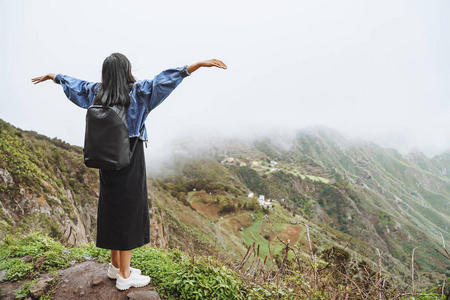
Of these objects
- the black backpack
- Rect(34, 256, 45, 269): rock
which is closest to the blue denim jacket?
the black backpack

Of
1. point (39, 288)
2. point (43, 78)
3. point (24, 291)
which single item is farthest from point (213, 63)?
point (24, 291)

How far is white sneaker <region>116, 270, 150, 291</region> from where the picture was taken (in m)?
2.58

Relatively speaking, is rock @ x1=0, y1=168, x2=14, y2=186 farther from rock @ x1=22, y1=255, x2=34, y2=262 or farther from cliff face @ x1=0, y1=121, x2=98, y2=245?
rock @ x1=22, y1=255, x2=34, y2=262

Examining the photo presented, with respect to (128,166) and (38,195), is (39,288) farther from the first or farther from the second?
(38,195)

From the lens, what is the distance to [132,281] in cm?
263

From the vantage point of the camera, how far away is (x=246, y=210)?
48500 millimetres

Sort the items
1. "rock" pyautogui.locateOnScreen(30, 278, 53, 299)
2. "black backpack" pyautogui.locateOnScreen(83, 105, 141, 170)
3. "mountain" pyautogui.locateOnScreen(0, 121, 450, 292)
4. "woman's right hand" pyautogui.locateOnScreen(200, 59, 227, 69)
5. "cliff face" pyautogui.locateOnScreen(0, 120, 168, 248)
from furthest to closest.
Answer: "mountain" pyautogui.locateOnScreen(0, 121, 450, 292) → "cliff face" pyautogui.locateOnScreen(0, 120, 168, 248) → "rock" pyautogui.locateOnScreen(30, 278, 53, 299) → "woman's right hand" pyautogui.locateOnScreen(200, 59, 227, 69) → "black backpack" pyautogui.locateOnScreen(83, 105, 141, 170)

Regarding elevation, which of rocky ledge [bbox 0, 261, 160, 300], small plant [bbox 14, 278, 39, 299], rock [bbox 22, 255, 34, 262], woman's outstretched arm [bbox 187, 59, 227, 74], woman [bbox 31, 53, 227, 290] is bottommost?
rocky ledge [bbox 0, 261, 160, 300]

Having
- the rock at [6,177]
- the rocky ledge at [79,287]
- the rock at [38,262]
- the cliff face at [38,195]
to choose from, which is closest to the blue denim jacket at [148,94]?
the rocky ledge at [79,287]

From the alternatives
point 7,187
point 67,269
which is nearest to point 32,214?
point 7,187

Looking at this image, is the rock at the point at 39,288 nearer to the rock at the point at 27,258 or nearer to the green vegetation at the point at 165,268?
the green vegetation at the point at 165,268

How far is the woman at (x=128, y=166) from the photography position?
2.31 meters

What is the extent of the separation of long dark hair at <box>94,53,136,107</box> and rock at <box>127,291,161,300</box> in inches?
80.2

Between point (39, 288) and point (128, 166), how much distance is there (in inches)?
68.8
